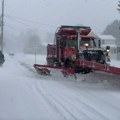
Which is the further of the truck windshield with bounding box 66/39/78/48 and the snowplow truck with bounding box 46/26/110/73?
the truck windshield with bounding box 66/39/78/48

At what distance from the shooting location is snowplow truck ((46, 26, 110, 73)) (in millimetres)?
20734

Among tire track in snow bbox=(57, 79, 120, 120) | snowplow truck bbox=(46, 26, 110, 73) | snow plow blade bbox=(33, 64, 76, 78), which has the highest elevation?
snowplow truck bbox=(46, 26, 110, 73)

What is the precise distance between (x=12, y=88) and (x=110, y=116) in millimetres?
6748

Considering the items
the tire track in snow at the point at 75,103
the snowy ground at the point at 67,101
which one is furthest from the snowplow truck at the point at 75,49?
the tire track in snow at the point at 75,103

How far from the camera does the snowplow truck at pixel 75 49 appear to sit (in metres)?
20.7

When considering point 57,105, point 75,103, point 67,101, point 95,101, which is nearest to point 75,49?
point 95,101

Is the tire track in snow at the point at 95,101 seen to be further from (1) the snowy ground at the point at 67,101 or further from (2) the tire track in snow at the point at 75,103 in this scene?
(2) the tire track in snow at the point at 75,103

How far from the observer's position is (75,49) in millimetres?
21047

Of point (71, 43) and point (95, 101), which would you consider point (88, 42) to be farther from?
point (95, 101)

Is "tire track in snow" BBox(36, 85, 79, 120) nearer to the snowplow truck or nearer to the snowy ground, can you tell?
the snowy ground

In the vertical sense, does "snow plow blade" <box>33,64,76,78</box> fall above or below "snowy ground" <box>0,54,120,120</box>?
above

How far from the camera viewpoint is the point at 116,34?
11131 cm

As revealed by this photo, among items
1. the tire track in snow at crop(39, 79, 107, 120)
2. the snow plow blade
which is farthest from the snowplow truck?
the tire track in snow at crop(39, 79, 107, 120)

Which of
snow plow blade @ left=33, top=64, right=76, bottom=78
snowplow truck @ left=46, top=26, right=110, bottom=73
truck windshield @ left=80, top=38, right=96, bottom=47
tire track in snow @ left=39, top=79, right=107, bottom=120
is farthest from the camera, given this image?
truck windshield @ left=80, top=38, right=96, bottom=47
